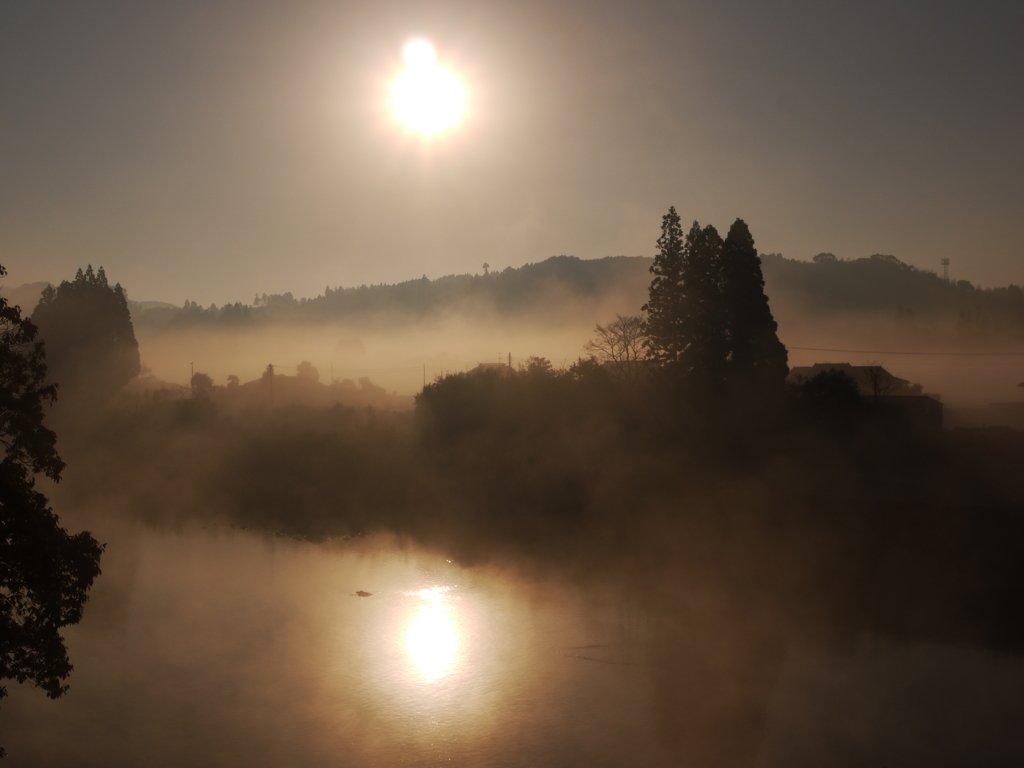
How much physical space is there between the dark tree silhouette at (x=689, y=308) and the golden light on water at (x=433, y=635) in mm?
15326

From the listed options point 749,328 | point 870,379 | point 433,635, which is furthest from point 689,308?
point 433,635

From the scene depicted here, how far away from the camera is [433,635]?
19.4m

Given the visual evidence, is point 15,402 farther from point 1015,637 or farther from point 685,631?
point 1015,637

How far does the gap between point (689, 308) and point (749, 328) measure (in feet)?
A: 9.07

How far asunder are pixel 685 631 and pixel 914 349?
5707 cm

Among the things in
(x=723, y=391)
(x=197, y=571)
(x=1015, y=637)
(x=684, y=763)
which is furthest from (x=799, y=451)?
(x=197, y=571)

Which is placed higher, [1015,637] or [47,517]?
[47,517]

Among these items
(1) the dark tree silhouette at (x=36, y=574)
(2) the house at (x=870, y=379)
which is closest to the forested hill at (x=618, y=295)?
(2) the house at (x=870, y=379)

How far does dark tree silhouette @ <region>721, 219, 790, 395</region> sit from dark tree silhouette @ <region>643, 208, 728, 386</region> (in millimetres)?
502

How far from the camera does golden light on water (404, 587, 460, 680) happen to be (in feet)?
56.9

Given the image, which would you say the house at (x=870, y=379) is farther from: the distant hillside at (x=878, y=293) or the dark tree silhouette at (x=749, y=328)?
the distant hillside at (x=878, y=293)

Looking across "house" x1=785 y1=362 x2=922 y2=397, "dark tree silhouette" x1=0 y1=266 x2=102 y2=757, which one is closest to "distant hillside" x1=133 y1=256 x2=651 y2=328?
"house" x1=785 y1=362 x2=922 y2=397

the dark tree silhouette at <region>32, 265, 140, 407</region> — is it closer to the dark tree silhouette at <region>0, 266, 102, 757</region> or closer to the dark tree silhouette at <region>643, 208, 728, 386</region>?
the dark tree silhouette at <region>643, 208, 728, 386</region>

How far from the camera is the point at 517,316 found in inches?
3858
